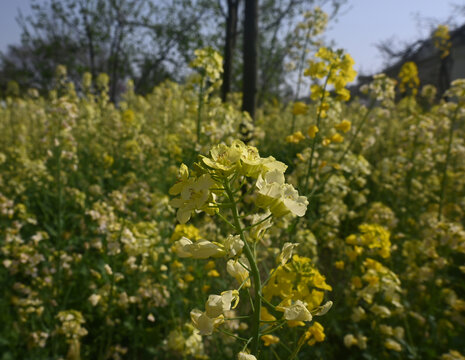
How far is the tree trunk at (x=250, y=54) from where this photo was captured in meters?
4.05

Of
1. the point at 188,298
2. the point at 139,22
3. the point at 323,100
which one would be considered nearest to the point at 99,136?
the point at 188,298

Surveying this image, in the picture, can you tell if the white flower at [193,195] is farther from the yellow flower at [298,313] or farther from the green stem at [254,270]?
the yellow flower at [298,313]

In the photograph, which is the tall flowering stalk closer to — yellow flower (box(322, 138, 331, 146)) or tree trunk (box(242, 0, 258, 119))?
yellow flower (box(322, 138, 331, 146))

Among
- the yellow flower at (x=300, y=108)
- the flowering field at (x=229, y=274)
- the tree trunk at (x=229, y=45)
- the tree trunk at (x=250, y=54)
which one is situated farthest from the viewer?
the tree trunk at (x=229, y=45)

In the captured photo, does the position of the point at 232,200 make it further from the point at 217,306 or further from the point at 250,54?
the point at 250,54

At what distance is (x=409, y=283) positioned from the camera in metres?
2.78

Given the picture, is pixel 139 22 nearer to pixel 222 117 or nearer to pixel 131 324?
pixel 222 117

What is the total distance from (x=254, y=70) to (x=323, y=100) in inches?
93.6

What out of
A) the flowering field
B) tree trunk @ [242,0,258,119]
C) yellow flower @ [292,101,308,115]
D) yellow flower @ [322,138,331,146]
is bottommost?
the flowering field

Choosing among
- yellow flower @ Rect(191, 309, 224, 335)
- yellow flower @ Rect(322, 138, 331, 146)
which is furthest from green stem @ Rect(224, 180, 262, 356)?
yellow flower @ Rect(322, 138, 331, 146)

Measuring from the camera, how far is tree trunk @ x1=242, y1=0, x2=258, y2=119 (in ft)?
13.3

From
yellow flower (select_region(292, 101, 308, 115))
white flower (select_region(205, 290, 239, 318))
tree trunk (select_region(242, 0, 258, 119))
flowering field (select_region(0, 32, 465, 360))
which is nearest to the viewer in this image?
white flower (select_region(205, 290, 239, 318))

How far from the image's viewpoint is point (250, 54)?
416 cm

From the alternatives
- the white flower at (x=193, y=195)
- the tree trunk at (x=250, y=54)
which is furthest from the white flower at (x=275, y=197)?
the tree trunk at (x=250, y=54)
